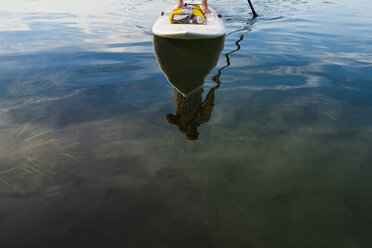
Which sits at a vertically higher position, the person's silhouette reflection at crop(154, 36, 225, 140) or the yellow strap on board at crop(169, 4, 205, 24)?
the yellow strap on board at crop(169, 4, 205, 24)

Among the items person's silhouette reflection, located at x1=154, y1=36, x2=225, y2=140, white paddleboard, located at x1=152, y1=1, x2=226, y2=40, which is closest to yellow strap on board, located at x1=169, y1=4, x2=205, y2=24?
white paddleboard, located at x1=152, y1=1, x2=226, y2=40

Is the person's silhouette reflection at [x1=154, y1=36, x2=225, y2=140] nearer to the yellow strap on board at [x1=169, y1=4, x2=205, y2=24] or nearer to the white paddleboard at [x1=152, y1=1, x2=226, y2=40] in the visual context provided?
the white paddleboard at [x1=152, y1=1, x2=226, y2=40]

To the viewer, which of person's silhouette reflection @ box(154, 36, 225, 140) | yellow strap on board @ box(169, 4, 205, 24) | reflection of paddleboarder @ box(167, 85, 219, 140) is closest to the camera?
reflection of paddleboarder @ box(167, 85, 219, 140)

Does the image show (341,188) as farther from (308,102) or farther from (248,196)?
(308,102)

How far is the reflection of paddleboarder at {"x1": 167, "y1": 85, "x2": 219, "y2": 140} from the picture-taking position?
3.29 m

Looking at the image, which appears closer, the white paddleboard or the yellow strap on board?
the white paddleboard

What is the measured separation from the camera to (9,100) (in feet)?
13.3

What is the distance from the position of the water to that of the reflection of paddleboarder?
0.12ft

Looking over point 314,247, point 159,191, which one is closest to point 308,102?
point 314,247

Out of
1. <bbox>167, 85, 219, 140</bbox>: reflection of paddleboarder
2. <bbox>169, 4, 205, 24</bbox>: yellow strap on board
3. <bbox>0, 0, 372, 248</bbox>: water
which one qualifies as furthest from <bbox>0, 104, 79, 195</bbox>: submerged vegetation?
<bbox>169, 4, 205, 24</bbox>: yellow strap on board

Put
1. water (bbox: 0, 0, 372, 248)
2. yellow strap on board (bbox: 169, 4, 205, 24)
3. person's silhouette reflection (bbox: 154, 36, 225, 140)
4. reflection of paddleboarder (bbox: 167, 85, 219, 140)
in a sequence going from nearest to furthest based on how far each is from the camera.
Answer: water (bbox: 0, 0, 372, 248) → reflection of paddleboarder (bbox: 167, 85, 219, 140) → person's silhouette reflection (bbox: 154, 36, 225, 140) → yellow strap on board (bbox: 169, 4, 205, 24)

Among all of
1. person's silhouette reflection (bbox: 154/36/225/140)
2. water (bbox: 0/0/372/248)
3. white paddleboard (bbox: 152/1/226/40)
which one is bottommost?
water (bbox: 0/0/372/248)

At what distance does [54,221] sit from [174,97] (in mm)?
2658

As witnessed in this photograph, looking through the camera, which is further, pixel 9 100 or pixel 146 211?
pixel 9 100
